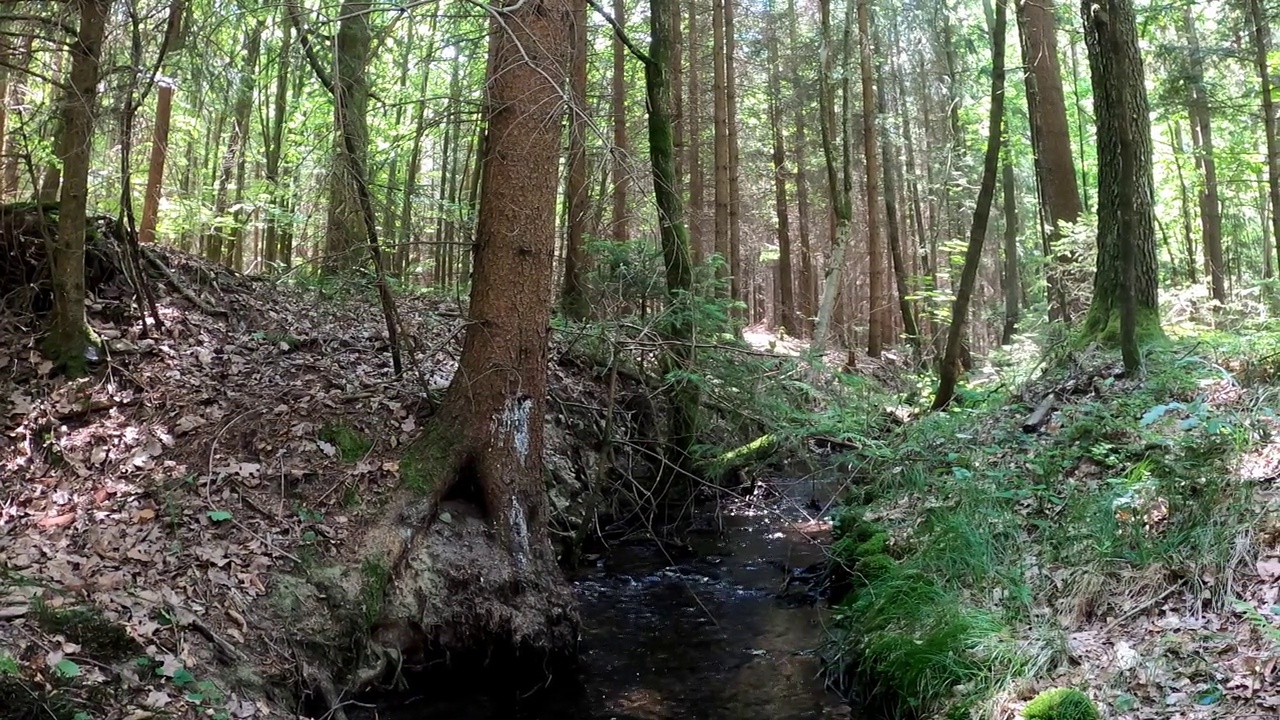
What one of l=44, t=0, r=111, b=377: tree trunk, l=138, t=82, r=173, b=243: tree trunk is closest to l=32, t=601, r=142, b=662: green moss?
l=44, t=0, r=111, b=377: tree trunk

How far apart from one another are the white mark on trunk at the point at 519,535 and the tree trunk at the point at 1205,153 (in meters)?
Answer: 12.6

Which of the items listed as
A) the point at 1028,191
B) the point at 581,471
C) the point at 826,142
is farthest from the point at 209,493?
the point at 1028,191

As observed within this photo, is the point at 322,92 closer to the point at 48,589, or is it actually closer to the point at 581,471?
the point at 581,471

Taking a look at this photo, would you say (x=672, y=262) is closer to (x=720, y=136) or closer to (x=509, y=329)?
(x=509, y=329)

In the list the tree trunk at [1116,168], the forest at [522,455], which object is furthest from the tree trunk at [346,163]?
the tree trunk at [1116,168]

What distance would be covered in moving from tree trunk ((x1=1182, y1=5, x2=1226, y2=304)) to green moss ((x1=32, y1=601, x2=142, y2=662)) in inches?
599

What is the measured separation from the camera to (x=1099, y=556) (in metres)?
4.99

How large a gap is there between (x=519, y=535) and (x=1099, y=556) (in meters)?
4.02

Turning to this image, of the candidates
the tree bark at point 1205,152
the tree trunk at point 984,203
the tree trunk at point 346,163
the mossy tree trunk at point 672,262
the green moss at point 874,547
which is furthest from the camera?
the tree bark at point 1205,152

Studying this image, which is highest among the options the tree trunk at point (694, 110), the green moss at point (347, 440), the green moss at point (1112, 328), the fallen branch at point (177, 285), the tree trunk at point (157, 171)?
the tree trunk at point (694, 110)

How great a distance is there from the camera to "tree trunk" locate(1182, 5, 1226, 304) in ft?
48.7

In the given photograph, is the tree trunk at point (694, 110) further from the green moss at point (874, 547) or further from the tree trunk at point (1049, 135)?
the green moss at point (874, 547)

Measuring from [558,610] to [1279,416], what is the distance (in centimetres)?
531

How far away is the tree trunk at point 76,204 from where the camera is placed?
5.98 metres
